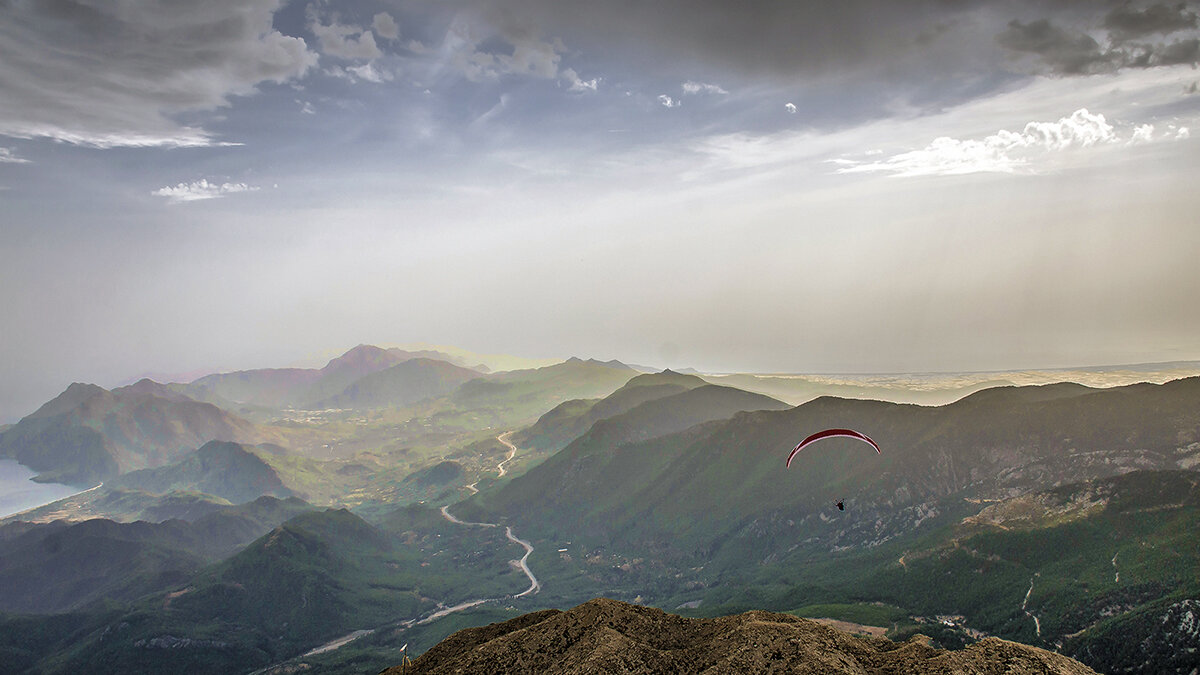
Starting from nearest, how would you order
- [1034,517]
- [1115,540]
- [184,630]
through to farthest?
[1115,540], [1034,517], [184,630]

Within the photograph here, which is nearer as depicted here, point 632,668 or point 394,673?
point 632,668

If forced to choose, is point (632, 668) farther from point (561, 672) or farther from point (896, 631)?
point (896, 631)

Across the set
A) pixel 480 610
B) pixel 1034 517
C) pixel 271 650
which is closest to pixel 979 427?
pixel 1034 517

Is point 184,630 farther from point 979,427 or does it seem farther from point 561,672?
point 979,427

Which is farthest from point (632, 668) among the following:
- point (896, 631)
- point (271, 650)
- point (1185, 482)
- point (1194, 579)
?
point (271, 650)

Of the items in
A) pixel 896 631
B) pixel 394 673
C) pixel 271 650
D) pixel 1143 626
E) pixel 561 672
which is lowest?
pixel 271 650

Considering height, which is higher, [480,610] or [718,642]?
[718,642]

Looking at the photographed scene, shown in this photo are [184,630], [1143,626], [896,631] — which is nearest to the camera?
[1143,626]
